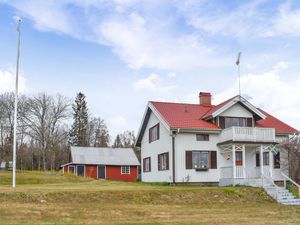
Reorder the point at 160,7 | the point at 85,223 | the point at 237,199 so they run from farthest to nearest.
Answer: the point at 237,199
the point at 160,7
the point at 85,223

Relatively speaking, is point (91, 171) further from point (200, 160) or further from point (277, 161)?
point (277, 161)

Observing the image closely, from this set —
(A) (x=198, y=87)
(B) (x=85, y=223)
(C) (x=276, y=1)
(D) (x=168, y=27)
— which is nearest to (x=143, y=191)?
(B) (x=85, y=223)

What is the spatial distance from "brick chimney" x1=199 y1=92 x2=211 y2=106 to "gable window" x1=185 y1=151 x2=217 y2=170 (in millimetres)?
5973

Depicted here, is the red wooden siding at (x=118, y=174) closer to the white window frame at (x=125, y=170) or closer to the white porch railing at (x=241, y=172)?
the white window frame at (x=125, y=170)

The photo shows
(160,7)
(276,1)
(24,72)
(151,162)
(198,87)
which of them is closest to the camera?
(276,1)

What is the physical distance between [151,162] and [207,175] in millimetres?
6119

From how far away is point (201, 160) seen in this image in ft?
89.4

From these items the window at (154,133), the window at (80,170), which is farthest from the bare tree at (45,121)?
the window at (154,133)

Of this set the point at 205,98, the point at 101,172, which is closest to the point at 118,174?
the point at 101,172

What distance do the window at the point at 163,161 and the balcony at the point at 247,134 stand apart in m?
3.81

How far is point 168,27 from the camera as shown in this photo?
21.6 m

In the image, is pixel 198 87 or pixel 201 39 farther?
pixel 198 87

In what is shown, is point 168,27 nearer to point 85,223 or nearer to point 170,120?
point 170,120

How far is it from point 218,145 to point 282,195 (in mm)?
5993
